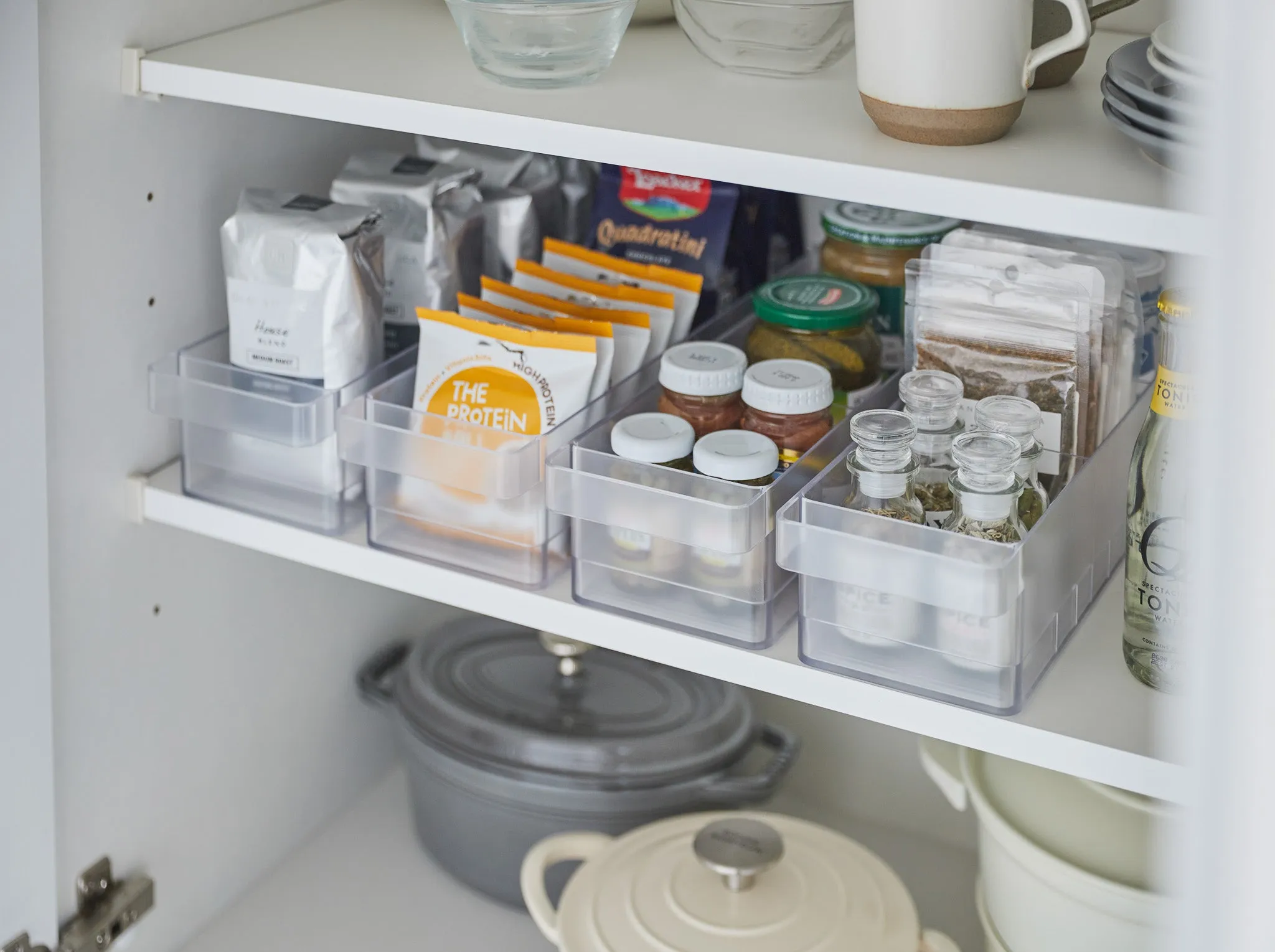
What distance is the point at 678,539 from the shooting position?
84 centimetres

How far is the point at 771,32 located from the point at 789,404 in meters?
0.23

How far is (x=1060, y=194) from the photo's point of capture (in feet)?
2.22

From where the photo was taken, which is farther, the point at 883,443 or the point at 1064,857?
the point at 1064,857

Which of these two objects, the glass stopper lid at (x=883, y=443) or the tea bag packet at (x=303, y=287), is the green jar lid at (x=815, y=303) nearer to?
the glass stopper lid at (x=883, y=443)

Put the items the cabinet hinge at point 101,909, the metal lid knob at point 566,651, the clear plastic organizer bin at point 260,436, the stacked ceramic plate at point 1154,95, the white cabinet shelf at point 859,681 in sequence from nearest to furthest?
the stacked ceramic plate at point 1154,95, the white cabinet shelf at point 859,681, the clear plastic organizer bin at point 260,436, the cabinet hinge at point 101,909, the metal lid knob at point 566,651

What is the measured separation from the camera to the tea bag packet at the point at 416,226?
104 centimetres

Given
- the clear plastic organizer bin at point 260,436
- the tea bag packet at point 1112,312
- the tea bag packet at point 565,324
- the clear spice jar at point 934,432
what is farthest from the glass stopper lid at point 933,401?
the clear plastic organizer bin at point 260,436

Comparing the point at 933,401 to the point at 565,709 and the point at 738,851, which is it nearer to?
the point at 738,851

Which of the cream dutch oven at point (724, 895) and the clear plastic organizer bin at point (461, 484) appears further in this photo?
the cream dutch oven at point (724, 895)

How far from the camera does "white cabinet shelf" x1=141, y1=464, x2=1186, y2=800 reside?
2.49ft

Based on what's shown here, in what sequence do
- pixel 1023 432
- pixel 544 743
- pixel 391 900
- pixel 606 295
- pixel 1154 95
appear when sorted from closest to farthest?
pixel 1154 95, pixel 1023 432, pixel 606 295, pixel 544 743, pixel 391 900

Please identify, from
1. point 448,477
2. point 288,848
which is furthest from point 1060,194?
point 288,848

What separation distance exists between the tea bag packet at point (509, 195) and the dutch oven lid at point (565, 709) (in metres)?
0.35

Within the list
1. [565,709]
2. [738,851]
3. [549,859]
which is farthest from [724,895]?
[565,709]
